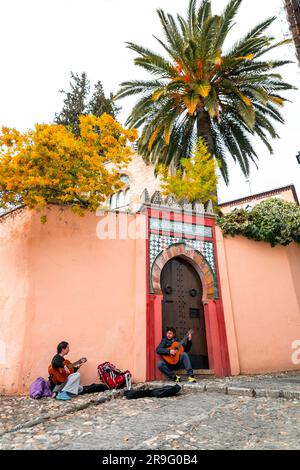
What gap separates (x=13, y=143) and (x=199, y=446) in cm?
596

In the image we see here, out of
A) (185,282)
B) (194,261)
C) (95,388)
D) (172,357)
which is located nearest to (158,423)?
(95,388)

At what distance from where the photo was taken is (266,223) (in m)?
8.95

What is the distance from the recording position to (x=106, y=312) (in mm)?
6758

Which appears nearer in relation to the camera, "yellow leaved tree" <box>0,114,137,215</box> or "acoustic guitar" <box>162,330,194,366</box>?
"yellow leaved tree" <box>0,114,137,215</box>

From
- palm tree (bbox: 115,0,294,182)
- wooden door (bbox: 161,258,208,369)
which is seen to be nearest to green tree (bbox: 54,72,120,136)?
palm tree (bbox: 115,0,294,182)

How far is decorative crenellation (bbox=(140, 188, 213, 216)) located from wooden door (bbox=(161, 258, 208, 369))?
1.47m

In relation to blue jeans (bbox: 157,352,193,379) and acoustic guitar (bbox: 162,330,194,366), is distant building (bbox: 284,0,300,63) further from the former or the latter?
blue jeans (bbox: 157,352,193,379)

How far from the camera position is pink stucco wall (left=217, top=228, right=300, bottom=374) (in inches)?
304

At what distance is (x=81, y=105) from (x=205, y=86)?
1256cm

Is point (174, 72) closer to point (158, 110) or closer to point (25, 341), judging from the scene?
point (158, 110)

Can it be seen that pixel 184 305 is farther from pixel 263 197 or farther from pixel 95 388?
pixel 263 197

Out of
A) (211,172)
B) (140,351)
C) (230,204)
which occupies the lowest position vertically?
(140,351)

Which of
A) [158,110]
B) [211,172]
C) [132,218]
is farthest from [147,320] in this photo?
[158,110]

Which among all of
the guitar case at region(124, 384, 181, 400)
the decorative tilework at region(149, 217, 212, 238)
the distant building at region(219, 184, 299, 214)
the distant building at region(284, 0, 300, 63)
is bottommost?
the guitar case at region(124, 384, 181, 400)
